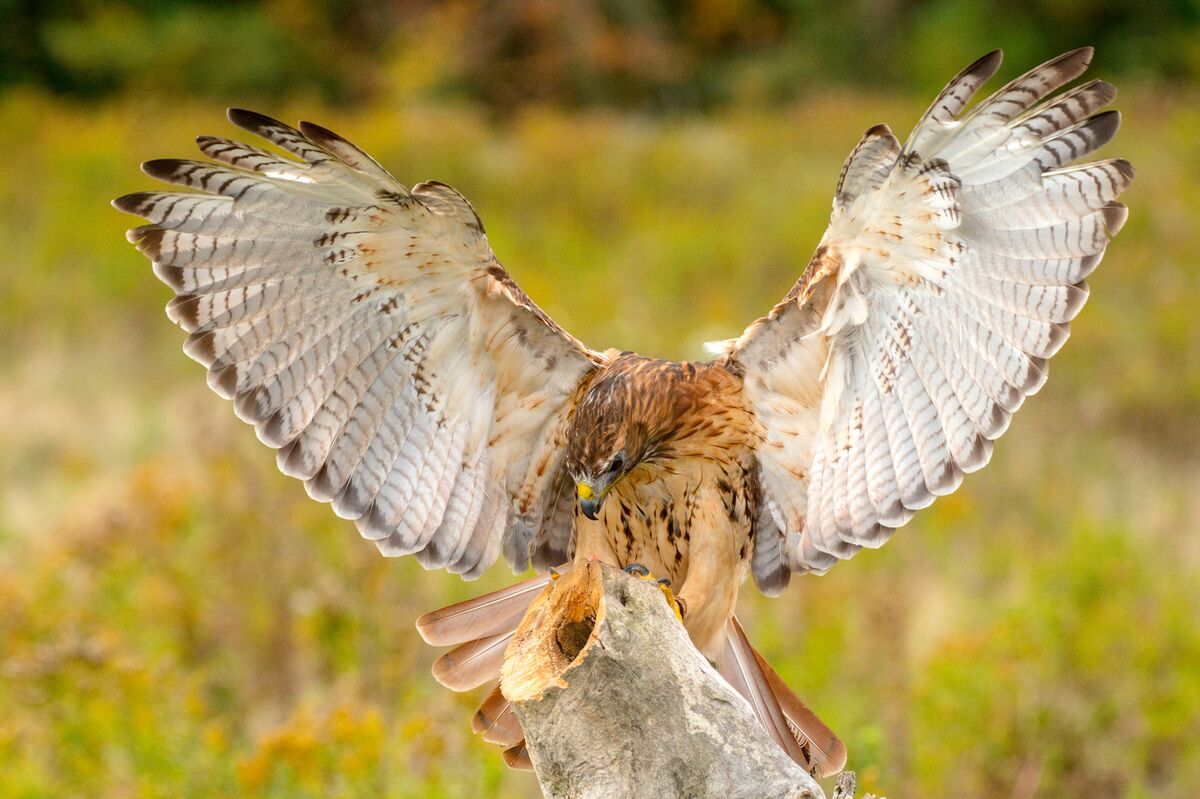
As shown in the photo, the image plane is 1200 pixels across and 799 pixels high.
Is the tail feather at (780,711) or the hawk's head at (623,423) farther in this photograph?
the tail feather at (780,711)

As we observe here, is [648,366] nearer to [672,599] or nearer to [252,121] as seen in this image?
[672,599]

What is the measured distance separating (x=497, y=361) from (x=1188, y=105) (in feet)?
45.0

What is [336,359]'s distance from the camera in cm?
327

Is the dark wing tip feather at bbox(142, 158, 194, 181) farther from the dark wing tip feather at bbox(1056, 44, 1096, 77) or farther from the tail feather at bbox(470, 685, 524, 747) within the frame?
the dark wing tip feather at bbox(1056, 44, 1096, 77)

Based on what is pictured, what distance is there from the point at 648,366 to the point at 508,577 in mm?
2647

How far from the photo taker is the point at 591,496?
312 cm

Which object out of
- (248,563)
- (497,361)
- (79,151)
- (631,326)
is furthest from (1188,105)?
(497,361)

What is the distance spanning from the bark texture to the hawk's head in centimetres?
73

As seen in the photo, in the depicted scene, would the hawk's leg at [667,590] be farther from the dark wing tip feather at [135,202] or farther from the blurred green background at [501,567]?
the dark wing tip feather at [135,202]

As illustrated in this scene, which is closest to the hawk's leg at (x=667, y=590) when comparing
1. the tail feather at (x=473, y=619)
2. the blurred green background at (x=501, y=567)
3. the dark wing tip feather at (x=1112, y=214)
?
the tail feather at (x=473, y=619)

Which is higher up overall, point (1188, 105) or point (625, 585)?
point (1188, 105)

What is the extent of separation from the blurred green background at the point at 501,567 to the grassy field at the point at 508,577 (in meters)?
0.02

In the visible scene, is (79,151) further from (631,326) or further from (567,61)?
(567,61)

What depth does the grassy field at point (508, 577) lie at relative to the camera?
13.8ft
